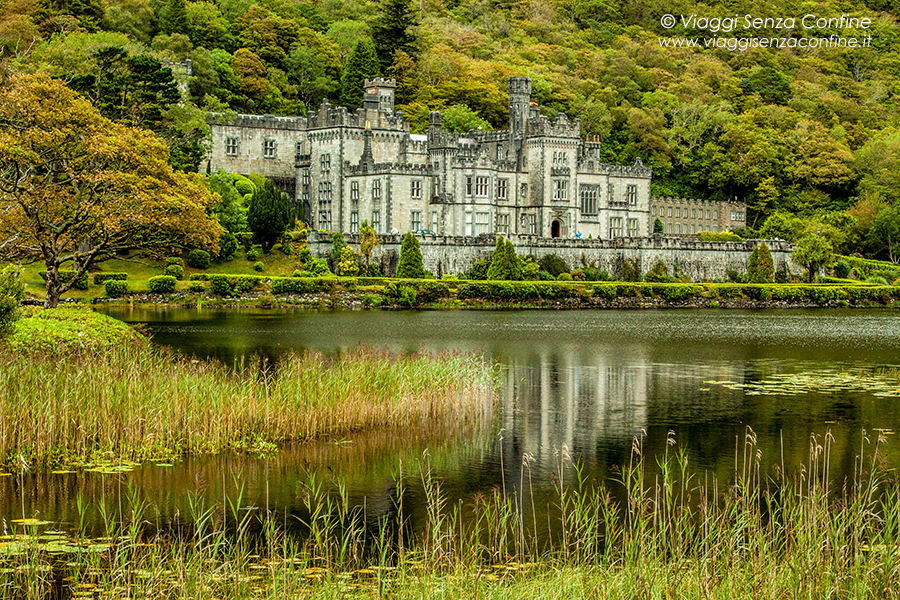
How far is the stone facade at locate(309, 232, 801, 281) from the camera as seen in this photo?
258 ft

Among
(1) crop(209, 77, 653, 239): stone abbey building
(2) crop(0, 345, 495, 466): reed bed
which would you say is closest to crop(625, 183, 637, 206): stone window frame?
(1) crop(209, 77, 653, 239): stone abbey building

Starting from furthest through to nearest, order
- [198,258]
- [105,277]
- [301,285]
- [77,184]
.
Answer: [198,258]
[301,285]
[105,277]
[77,184]

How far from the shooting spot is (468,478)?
20.1 m

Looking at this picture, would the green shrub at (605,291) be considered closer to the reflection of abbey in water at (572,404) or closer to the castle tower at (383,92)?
the castle tower at (383,92)

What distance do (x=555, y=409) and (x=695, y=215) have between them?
3511 inches

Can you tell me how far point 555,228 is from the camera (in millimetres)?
91188

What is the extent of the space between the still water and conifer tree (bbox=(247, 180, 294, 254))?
57.1 ft

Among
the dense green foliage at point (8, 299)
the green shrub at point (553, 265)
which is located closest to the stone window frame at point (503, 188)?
the green shrub at point (553, 265)

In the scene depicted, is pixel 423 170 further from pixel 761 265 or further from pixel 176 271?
pixel 761 265

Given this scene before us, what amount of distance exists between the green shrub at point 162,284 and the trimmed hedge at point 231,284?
2373 millimetres

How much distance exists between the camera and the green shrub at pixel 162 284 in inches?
2589

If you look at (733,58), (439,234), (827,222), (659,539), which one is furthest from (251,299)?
(733,58)

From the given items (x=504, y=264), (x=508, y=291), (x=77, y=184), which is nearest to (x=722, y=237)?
(x=504, y=264)

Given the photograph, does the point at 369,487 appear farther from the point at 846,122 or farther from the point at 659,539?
the point at 846,122
